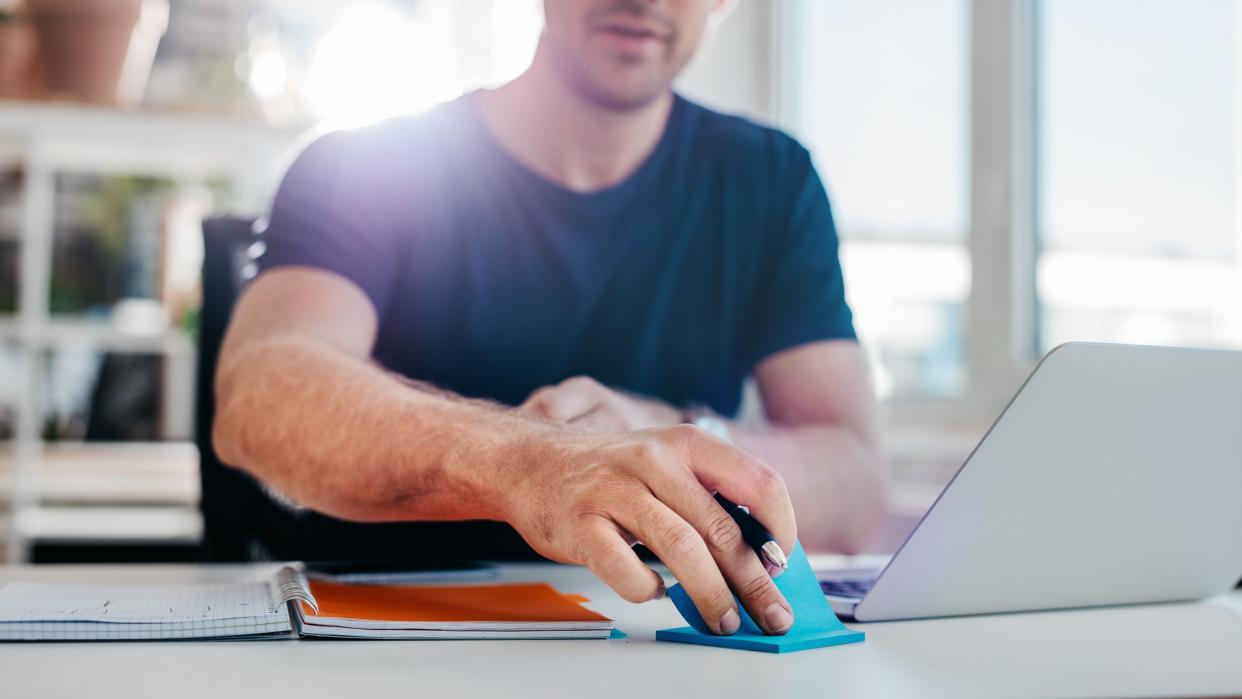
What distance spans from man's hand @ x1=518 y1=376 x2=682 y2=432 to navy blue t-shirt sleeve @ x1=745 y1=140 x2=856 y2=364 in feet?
1.49

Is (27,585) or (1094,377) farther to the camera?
(27,585)

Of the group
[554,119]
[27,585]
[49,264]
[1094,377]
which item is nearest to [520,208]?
[554,119]

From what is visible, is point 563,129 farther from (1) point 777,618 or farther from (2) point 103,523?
(2) point 103,523

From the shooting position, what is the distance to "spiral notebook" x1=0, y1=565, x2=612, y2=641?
58 cm

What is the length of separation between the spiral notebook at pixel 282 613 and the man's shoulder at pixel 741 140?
2.81 feet

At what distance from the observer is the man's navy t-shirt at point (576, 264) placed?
1.37 metres

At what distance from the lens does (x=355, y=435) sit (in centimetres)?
84

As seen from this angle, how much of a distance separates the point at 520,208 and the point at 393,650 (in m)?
0.89

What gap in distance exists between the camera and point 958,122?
2006 mm

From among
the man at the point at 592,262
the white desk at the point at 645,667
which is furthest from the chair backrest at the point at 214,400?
the white desk at the point at 645,667

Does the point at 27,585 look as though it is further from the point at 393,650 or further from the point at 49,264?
the point at 49,264

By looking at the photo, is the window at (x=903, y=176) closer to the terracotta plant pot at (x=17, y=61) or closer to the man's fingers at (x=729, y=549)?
the man's fingers at (x=729, y=549)

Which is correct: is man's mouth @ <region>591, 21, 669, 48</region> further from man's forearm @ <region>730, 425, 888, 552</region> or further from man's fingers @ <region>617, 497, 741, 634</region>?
man's fingers @ <region>617, 497, 741, 634</region>

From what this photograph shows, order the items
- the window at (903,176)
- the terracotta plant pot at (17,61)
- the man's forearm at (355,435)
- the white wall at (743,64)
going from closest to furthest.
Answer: the man's forearm at (355,435) → the window at (903,176) → the terracotta plant pot at (17,61) → the white wall at (743,64)
